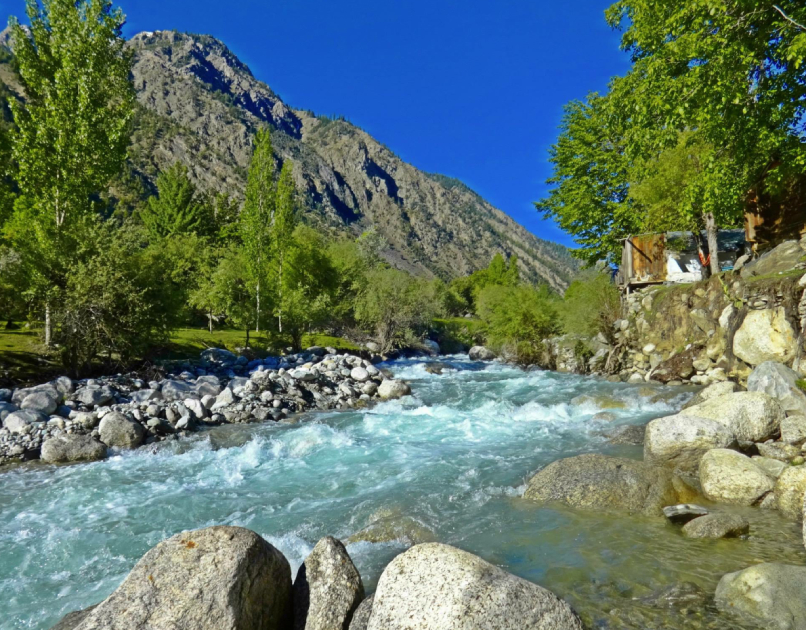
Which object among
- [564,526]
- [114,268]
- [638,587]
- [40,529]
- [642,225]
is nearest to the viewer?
[638,587]

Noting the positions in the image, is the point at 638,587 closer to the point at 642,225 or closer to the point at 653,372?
the point at 653,372

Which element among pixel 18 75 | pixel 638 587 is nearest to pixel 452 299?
pixel 18 75

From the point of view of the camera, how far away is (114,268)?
53.0 feet

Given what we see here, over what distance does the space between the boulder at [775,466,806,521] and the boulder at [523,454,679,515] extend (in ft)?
4.31

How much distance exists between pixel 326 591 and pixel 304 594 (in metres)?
0.23

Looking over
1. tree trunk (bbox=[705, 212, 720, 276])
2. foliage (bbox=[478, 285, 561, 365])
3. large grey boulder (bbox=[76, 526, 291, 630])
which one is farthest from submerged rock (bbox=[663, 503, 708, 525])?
foliage (bbox=[478, 285, 561, 365])

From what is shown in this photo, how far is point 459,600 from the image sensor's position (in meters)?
3.76

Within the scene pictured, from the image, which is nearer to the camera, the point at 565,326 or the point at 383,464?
the point at 383,464

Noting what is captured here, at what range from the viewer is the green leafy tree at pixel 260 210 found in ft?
97.1

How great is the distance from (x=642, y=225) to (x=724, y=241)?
5.20 meters

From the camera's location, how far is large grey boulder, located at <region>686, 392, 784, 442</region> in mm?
9141

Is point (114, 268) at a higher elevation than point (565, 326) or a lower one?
higher

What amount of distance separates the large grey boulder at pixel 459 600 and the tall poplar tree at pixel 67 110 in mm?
18116

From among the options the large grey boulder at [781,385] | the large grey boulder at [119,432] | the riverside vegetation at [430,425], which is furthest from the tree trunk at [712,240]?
the large grey boulder at [119,432]
